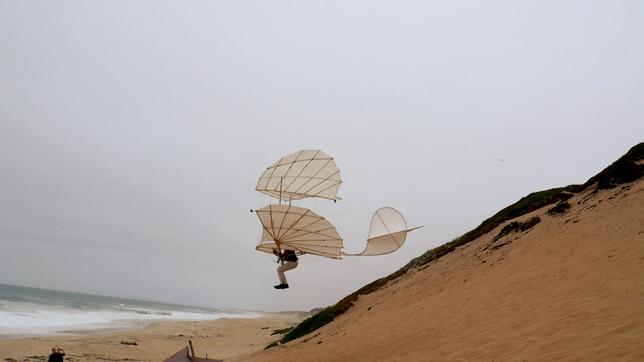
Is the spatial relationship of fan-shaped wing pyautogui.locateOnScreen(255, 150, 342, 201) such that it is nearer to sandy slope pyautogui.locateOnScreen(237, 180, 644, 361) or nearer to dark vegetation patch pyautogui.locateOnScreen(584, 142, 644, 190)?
sandy slope pyautogui.locateOnScreen(237, 180, 644, 361)

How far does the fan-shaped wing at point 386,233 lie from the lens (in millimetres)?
16391

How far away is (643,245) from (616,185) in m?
8.98

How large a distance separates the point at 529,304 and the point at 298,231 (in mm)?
7258

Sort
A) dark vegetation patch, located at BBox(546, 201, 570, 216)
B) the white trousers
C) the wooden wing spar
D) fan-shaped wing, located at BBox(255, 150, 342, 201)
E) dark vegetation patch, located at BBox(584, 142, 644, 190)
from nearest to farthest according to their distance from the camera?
the wooden wing spar < the white trousers < fan-shaped wing, located at BBox(255, 150, 342, 201) < dark vegetation patch, located at BBox(584, 142, 644, 190) < dark vegetation patch, located at BBox(546, 201, 570, 216)

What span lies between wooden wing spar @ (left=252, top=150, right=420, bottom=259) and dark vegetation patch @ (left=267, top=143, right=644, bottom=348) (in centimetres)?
1021

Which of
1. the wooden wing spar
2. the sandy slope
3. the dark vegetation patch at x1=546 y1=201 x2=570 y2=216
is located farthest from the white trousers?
the dark vegetation patch at x1=546 y1=201 x2=570 y2=216

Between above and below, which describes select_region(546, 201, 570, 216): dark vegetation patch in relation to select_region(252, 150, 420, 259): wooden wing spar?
below

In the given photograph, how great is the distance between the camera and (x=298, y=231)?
1478cm

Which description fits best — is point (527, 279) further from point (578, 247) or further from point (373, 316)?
point (373, 316)

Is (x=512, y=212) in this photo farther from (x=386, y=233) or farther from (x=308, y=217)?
(x=308, y=217)

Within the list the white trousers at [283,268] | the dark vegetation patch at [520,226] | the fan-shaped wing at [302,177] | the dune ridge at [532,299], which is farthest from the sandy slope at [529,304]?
the fan-shaped wing at [302,177]

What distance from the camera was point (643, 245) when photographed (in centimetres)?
1160

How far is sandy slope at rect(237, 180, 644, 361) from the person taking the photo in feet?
26.9

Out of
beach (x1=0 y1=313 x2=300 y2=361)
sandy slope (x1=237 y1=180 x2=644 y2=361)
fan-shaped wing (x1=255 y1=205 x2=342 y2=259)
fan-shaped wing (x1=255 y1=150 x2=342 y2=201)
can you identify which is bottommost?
sandy slope (x1=237 y1=180 x2=644 y2=361)
